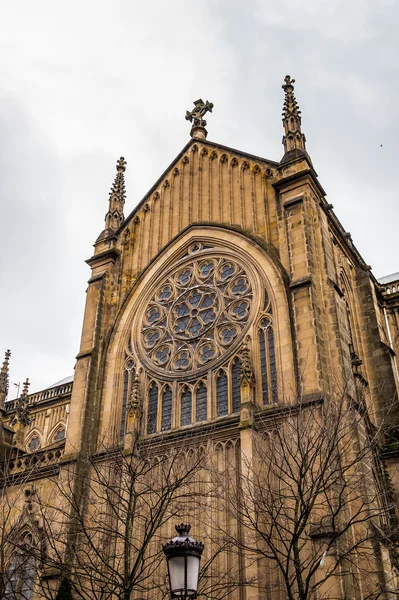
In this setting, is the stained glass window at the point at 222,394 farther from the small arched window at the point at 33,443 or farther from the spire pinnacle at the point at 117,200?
the small arched window at the point at 33,443

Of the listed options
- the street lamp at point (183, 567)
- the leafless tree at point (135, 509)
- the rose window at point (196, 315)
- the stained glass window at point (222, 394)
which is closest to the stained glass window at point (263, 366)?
the rose window at point (196, 315)

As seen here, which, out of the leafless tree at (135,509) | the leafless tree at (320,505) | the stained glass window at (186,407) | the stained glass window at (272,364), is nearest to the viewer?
the leafless tree at (320,505)

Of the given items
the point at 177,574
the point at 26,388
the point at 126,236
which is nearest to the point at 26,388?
the point at 26,388

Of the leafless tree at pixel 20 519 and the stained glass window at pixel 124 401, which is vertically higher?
the stained glass window at pixel 124 401

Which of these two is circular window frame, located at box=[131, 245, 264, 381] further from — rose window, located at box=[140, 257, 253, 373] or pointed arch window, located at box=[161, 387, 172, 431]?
pointed arch window, located at box=[161, 387, 172, 431]

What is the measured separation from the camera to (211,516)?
17.8m

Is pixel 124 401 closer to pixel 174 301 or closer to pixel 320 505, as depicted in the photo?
pixel 174 301

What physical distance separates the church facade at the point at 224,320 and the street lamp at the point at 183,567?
318 inches

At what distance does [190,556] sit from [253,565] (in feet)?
26.3

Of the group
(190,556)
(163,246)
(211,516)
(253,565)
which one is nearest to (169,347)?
(163,246)

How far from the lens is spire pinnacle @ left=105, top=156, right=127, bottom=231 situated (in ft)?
93.8

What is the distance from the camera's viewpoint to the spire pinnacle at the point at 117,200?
28.6 metres

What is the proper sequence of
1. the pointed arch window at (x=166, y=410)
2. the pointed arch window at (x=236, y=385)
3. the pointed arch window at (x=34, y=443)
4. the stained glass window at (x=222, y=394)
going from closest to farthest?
the pointed arch window at (x=236, y=385) → the stained glass window at (x=222, y=394) → the pointed arch window at (x=166, y=410) → the pointed arch window at (x=34, y=443)

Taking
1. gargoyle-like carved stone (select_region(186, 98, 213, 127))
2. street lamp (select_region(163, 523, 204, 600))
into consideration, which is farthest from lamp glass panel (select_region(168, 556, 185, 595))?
gargoyle-like carved stone (select_region(186, 98, 213, 127))
